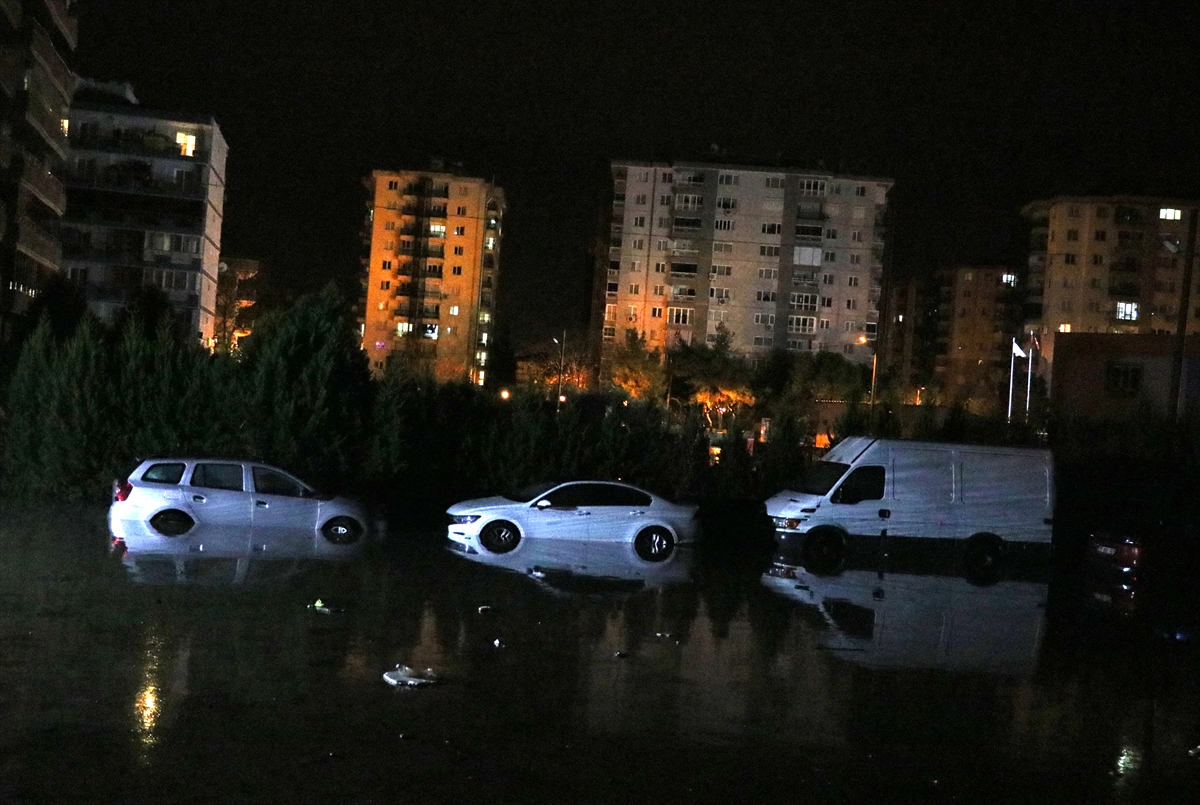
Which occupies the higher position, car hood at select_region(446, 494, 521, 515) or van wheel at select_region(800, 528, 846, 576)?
car hood at select_region(446, 494, 521, 515)

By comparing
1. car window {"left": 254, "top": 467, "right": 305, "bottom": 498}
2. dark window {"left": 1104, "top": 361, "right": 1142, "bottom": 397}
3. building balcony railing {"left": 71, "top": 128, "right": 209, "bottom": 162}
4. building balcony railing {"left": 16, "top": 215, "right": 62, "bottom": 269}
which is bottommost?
car window {"left": 254, "top": 467, "right": 305, "bottom": 498}

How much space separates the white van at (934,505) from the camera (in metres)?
22.1

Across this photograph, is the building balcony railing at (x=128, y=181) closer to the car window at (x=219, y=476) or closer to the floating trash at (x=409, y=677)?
the car window at (x=219, y=476)

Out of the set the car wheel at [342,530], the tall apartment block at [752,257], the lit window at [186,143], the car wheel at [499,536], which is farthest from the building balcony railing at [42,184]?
the tall apartment block at [752,257]

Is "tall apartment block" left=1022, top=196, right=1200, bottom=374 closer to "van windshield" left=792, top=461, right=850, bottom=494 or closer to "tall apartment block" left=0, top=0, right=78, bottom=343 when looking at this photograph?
"tall apartment block" left=0, top=0, right=78, bottom=343

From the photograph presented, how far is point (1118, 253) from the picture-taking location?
9906 cm

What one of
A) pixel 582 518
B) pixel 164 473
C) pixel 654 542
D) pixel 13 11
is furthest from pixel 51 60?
pixel 654 542

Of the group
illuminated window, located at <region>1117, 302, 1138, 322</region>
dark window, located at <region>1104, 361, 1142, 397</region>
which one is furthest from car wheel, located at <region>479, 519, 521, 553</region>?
illuminated window, located at <region>1117, 302, 1138, 322</region>

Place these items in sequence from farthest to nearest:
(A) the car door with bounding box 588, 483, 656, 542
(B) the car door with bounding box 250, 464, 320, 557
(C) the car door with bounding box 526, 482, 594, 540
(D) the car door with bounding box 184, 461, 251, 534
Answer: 1. (A) the car door with bounding box 588, 483, 656, 542
2. (C) the car door with bounding box 526, 482, 594, 540
3. (B) the car door with bounding box 250, 464, 320, 557
4. (D) the car door with bounding box 184, 461, 251, 534

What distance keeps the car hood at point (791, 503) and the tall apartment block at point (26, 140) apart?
30.6m

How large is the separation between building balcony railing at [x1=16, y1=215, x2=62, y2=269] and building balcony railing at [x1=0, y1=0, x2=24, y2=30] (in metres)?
7.11

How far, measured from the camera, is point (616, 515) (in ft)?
71.7

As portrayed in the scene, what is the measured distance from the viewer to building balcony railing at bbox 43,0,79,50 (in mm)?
51094

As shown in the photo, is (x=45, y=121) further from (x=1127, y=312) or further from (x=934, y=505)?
(x=1127, y=312)
